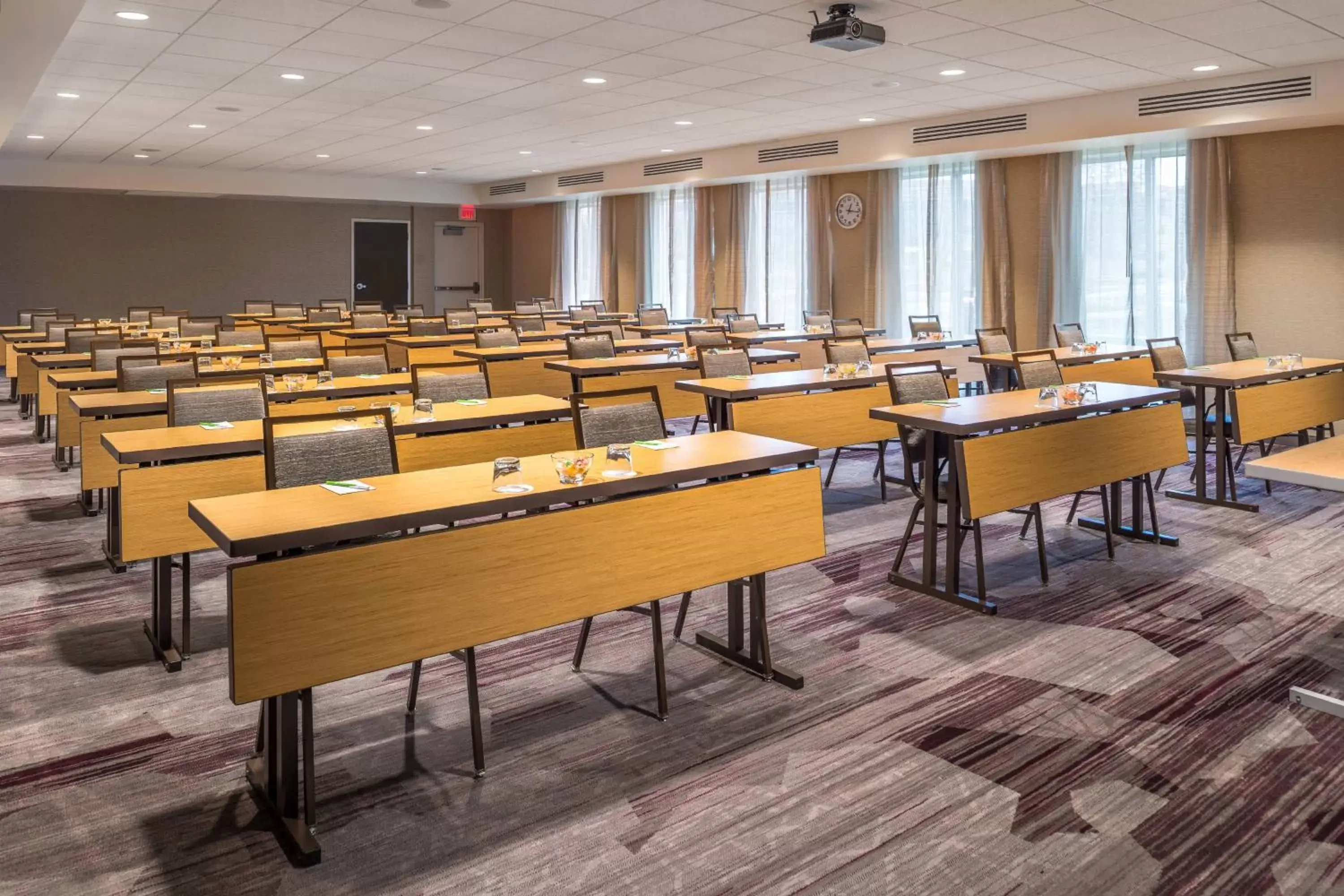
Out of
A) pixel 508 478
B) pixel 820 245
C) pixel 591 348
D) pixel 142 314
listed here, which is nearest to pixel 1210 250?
pixel 820 245

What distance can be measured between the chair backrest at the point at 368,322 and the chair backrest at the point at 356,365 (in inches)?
210

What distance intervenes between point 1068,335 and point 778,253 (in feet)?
19.4

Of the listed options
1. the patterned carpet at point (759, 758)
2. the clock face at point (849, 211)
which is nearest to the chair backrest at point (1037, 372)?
the patterned carpet at point (759, 758)

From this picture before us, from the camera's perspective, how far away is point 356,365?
21.7 ft

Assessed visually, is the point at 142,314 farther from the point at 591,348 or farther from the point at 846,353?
the point at 846,353

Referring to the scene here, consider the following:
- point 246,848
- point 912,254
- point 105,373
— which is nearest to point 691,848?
point 246,848

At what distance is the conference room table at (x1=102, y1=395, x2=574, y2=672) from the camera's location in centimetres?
→ 397

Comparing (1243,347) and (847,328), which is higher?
(847,328)

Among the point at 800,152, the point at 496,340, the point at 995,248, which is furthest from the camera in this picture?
the point at 800,152

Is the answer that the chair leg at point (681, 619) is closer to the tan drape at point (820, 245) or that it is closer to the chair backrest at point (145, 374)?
the chair backrest at point (145, 374)

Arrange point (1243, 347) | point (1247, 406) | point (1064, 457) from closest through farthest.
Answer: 1. point (1064, 457)
2. point (1247, 406)
3. point (1243, 347)

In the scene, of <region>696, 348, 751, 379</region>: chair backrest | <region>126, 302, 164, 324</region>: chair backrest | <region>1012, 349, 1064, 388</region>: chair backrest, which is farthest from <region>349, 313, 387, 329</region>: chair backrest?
<region>1012, 349, 1064, 388</region>: chair backrest

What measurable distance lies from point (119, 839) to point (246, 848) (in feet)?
1.20

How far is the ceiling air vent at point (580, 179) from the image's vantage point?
1628cm
